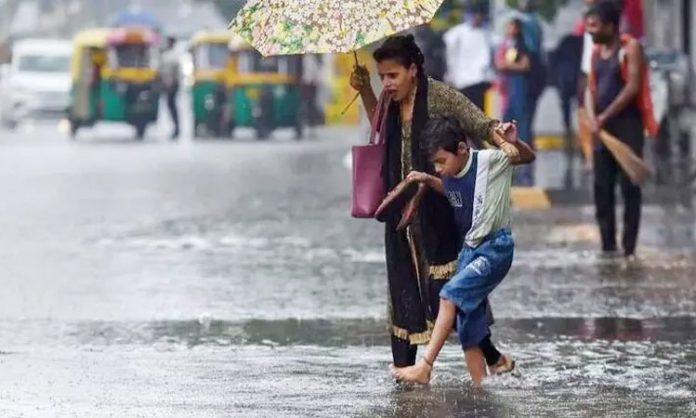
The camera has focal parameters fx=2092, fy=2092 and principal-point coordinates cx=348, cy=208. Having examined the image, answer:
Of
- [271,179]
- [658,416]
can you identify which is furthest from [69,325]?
[271,179]

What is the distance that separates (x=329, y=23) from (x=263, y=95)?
99.0ft

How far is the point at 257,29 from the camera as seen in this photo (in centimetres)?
862

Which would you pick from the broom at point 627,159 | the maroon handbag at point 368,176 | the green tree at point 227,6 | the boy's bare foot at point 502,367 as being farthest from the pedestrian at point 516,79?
the green tree at point 227,6

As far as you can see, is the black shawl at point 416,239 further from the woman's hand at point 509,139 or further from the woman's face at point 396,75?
the woman's hand at point 509,139

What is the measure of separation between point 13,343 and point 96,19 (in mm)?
85027

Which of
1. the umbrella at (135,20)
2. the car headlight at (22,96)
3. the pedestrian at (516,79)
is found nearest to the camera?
the pedestrian at (516,79)

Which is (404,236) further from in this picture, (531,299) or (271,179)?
(271,179)

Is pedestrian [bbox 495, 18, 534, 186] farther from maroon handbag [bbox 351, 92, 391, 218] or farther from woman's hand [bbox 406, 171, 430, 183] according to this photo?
woman's hand [bbox 406, 171, 430, 183]

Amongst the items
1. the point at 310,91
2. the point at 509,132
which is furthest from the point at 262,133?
the point at 509,132

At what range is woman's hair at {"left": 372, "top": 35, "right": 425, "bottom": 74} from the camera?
28.5 ft

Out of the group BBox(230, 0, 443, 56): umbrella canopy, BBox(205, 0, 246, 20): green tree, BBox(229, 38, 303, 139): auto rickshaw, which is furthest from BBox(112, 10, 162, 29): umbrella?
BBox(230, 0, 443, 56): umbrella canopy

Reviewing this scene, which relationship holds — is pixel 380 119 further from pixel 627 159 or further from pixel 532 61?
pixel 532 61

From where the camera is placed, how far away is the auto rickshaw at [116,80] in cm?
3944

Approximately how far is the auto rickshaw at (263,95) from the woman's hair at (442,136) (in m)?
30.0
